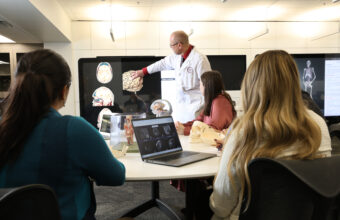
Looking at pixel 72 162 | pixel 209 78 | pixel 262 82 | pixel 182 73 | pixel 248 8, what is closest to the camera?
pixel 72 162

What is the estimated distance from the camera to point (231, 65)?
5.04 m

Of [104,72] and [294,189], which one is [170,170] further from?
[104,72]

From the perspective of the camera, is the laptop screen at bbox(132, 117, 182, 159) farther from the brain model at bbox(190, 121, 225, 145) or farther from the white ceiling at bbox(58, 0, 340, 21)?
the white ceiling at bbox(58, 0, 340, 21)

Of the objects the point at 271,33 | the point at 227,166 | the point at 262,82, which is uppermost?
the point at 271,33

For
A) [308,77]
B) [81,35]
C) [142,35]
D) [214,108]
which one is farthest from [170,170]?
[81,35]

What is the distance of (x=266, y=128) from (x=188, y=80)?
2.01 metres

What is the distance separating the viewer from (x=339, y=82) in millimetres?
2973

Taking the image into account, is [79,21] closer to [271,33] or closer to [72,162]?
[271,33]

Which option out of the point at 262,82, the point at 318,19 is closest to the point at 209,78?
the point at 262,82

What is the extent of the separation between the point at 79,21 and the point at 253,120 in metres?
4.49

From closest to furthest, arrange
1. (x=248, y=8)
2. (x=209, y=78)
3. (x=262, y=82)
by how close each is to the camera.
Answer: (x=262, y=82) < (x=209, y=78) < (x=248, y=8)

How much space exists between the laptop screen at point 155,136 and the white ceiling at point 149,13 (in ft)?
7.93

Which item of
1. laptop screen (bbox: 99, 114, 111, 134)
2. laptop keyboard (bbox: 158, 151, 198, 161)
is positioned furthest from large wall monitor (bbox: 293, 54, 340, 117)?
laptop screen (bbox: 99, 114, 111, 134)

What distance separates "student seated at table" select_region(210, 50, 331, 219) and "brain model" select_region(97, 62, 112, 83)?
1453mm
